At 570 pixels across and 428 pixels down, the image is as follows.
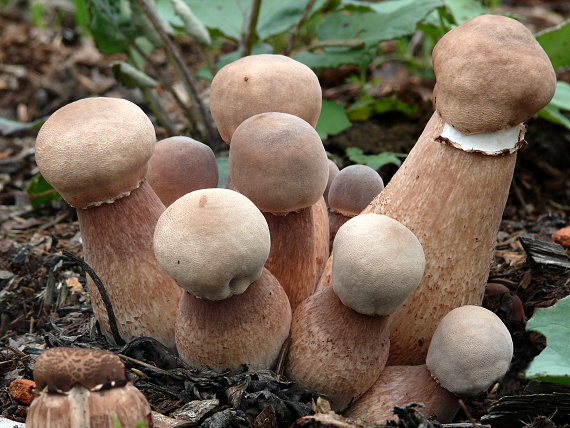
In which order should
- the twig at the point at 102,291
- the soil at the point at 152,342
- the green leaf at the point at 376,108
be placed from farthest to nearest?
the green leaf at the point at 376,108
the twig at the point at 102,291
the soil at the point at 152,342

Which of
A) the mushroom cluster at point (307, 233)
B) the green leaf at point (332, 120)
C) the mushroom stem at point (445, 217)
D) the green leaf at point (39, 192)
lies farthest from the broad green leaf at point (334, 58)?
the mushroom stem at point (445, 217)

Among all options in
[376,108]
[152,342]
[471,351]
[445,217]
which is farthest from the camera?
[376,108]

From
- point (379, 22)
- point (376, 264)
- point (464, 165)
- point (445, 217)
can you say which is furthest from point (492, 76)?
point (379, 22)

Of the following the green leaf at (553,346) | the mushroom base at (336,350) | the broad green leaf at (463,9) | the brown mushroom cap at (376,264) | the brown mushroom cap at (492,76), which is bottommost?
the mushroom base at (336,350)

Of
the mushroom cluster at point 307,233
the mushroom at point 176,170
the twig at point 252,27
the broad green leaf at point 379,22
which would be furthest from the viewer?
the twig at point 252,27

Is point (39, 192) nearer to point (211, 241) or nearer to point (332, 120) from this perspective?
point (332, 120)

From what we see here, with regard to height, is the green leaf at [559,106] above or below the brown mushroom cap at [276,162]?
below

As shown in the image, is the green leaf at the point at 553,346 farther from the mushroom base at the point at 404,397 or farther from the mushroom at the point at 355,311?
the mushroom at the point at 355,311

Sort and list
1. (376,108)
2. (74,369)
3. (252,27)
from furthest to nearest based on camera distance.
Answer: (376,108) → (252,27) → (74,369)

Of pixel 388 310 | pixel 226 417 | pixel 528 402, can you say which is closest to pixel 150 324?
pixel 226 417

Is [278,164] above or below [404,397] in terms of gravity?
above
